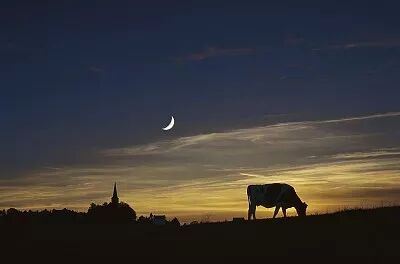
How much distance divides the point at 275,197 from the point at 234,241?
15342 mm

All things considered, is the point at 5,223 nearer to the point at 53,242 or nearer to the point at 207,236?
the point at 53,242

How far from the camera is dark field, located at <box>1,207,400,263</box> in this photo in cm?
2284

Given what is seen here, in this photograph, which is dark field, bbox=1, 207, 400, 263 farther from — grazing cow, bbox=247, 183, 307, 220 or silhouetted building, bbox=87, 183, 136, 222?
silhouetted building, bbox=87, 183, 136, 222

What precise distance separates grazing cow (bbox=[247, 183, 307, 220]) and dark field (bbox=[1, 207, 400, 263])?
656 cm

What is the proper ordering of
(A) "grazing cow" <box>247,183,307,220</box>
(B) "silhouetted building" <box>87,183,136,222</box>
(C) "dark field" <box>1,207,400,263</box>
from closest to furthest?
(C) "dark field" <box>1,207,400,263</box> → (A) "grazing cow" <box>247,183,307,220</box> → (B) "silhouetted building" <box>87,183,136,222</box>

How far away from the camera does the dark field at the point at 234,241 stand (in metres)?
22.8

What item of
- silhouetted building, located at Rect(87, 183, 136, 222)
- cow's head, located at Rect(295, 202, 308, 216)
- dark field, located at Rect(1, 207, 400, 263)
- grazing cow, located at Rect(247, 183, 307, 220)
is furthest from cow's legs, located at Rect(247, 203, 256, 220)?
silhouetted building, located at Rect(87, 183, 136, 222)

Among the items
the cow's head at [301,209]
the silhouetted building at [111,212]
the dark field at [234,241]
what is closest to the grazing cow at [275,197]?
the cow's head at [301,209]

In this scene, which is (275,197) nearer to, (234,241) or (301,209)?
(301,209)

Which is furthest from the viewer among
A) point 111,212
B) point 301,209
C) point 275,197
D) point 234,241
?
point 111,212

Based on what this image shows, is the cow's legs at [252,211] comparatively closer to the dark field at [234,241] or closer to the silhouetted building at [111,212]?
the dark field at [234,241]

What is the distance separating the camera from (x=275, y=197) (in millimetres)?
41594

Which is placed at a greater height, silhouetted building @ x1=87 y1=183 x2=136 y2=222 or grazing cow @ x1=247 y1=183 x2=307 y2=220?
silhouetted building @ x1=87 y1=183 x2=136 y2=222

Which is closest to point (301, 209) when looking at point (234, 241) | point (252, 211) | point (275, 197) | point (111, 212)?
point (275, 197)
